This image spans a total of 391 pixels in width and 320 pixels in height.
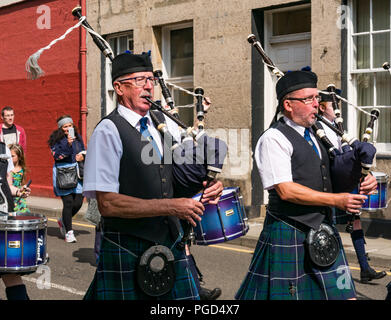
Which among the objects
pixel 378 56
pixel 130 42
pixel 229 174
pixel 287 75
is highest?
pixel 130 42

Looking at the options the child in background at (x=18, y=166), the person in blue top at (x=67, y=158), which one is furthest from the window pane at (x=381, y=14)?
the child in background at (x=18, y=166)

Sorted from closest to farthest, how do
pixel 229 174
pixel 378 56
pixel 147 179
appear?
pixel 147 179 → pixel 378 56 → pixel 229 174

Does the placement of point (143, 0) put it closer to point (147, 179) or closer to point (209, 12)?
point (209, 12)

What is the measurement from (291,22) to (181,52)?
277cm

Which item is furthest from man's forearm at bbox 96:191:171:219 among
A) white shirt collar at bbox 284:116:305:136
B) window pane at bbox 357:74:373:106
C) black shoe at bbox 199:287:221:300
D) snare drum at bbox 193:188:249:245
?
window pane at bbox 357:74:373:106

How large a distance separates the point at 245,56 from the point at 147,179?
330 inches

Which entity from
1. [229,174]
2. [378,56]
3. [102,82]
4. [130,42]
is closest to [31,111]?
[102,82]

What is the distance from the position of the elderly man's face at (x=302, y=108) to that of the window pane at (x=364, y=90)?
20.7ft

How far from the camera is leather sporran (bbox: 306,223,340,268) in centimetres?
377

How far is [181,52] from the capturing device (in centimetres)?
1311

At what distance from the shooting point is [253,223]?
1098cm

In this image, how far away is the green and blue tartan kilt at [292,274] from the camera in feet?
12.4

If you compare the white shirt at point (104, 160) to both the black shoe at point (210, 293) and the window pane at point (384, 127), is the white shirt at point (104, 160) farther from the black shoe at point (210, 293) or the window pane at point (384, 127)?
the window pane at point (384, 127)

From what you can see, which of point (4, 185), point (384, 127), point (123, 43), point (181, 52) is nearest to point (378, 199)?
point (384, 127)
